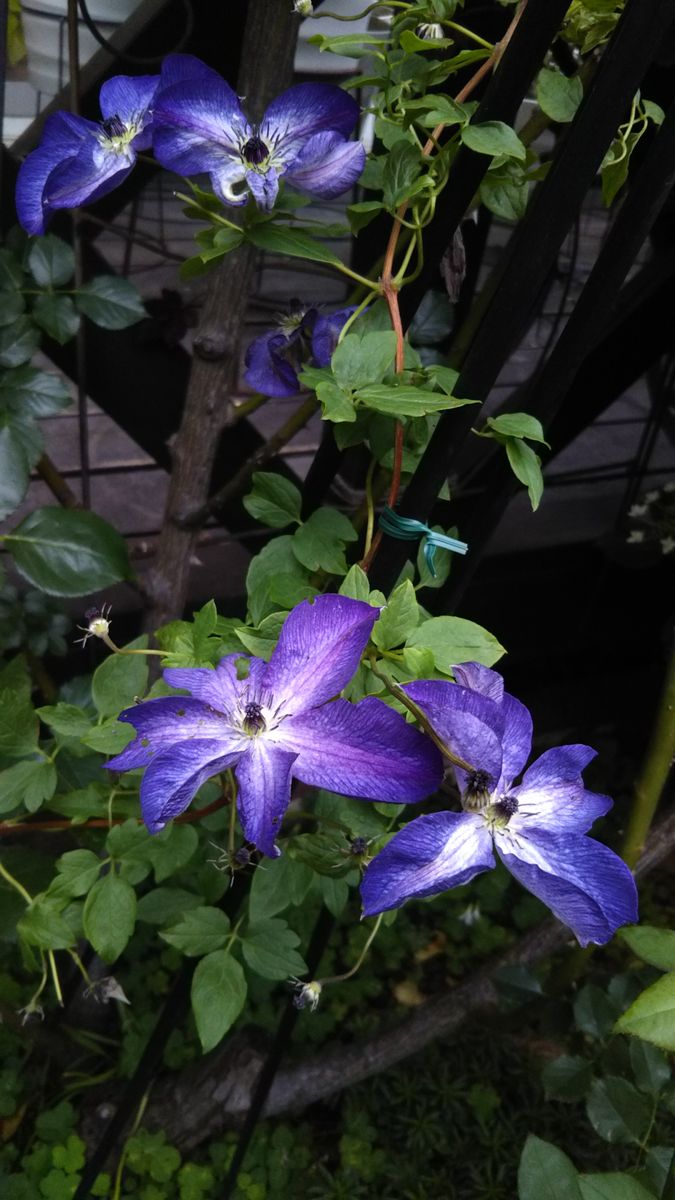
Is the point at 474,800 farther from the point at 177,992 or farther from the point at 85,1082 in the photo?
the point at 85,1082

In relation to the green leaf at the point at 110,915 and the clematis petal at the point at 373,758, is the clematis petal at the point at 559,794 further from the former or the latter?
the green leaf at the point at 110,915

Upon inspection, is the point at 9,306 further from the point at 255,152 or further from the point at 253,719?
the point at 253,719

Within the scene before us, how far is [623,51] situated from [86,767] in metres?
0.77

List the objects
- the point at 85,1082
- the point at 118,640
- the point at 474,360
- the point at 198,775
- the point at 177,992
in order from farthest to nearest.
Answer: the point at 118,640
the point at 85,1082
the point at 177,992
the point at 474,360
the point at 198,775

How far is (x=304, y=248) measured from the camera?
63 centimetres

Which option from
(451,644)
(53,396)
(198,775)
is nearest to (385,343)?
(451,644)

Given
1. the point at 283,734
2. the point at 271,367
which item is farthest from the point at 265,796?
the point at 271,367

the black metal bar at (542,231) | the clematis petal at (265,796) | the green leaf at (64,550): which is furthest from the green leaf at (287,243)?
the green leaf at (64,550)

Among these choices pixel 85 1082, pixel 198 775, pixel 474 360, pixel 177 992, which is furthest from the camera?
pixel 85 1082

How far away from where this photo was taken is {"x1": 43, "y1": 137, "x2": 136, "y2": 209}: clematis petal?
2.17ft

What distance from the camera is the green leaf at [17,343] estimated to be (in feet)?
3.18

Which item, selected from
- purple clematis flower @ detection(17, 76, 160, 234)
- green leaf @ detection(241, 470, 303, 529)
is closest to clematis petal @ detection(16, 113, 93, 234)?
purple clematis flower @ detection(17, 76, 160, 234)

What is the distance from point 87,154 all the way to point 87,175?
0.01 metres

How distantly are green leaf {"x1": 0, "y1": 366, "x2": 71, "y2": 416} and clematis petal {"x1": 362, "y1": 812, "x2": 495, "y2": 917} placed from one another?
0.66 metres
